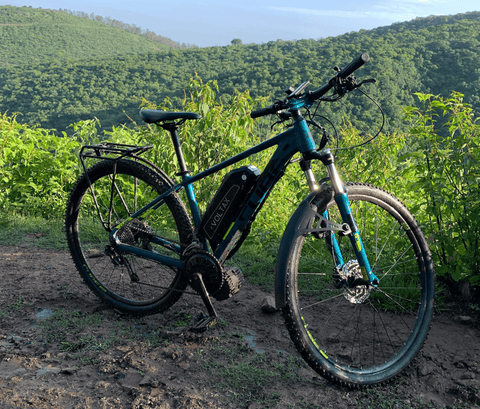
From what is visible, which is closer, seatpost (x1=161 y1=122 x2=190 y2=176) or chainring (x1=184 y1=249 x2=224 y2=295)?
chainring (x1=184 y1=249 x2=224 y2=295)

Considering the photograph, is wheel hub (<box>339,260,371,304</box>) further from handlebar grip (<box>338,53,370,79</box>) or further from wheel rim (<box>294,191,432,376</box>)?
handlebar grip (<box>338,53,370,79</box>)

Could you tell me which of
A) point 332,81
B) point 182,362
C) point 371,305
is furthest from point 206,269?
point 332,81

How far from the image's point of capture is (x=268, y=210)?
214 inches

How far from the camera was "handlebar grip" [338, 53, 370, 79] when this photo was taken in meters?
1.86

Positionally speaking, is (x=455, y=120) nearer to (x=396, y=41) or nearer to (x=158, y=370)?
(x=158, y=370)

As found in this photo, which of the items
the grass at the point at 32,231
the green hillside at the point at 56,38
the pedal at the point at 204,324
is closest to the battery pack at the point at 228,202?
the pedal at the point at 204,324

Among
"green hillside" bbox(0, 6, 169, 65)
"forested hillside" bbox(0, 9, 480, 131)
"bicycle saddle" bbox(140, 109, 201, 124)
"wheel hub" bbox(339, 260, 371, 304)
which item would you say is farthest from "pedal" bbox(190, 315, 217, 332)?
"green hillside" bbox(0, 6, 169, 65)

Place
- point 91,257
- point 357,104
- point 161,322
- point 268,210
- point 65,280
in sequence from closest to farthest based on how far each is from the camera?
point 161,322 → point 65,280 → point 91,257 → point 268,210 → point 357,104

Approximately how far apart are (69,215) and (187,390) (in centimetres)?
164

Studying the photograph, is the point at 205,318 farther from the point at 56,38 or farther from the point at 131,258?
the point at 56,38

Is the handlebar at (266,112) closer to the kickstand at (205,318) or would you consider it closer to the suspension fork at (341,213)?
the suspension fork at (341,213)

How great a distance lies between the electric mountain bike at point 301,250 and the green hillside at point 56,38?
5538 centimetres

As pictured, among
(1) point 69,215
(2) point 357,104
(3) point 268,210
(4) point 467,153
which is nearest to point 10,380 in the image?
(1) point 69,215

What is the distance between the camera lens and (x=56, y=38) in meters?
60.9
